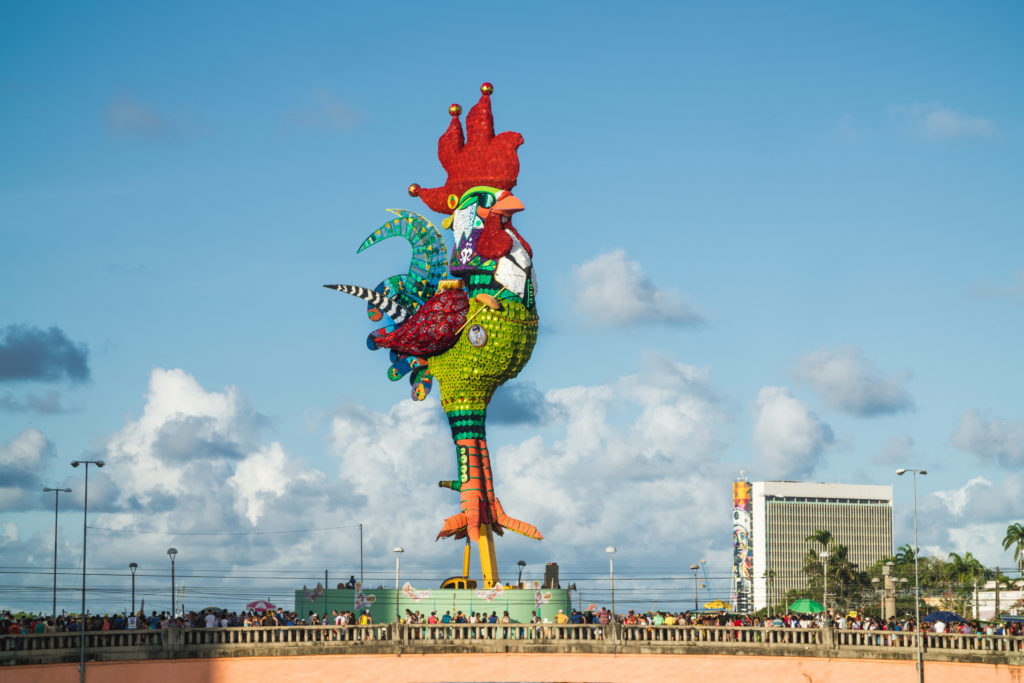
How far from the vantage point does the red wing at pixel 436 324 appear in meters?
76.6

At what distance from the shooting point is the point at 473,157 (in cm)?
7925

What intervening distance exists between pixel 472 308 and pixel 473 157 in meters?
8.81

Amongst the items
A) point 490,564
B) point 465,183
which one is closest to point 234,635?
point 490,564

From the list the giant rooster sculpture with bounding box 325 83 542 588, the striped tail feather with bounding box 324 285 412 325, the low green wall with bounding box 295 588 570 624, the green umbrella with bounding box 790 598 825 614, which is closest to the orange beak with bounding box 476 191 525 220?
the giant rooster sculpture with bounding box 325 83 542 588

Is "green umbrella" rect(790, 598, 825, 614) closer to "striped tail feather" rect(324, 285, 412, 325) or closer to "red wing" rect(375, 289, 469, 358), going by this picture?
"red wing" rect(375, 289, 469, 358)

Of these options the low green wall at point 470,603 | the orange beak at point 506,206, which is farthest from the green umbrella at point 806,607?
the orange beak at point 506,206

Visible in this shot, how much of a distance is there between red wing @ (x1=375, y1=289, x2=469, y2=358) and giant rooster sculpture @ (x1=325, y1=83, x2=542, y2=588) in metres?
0.05

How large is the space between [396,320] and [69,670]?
25.9m

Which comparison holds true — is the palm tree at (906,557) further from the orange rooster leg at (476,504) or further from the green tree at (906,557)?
the orange rooster leg at (476,504)

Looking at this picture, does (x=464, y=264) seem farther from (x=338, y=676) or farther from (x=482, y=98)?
(x=338, y=676)

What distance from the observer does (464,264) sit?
77375mm

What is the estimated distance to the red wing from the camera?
76.6 meters

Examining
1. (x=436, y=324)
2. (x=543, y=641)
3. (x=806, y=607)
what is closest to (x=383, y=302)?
(x=436, y=324)

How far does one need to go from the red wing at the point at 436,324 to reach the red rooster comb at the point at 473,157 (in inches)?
235
